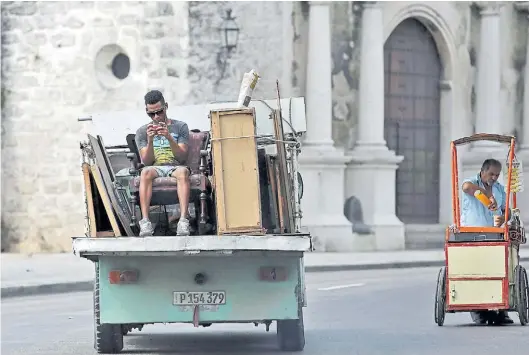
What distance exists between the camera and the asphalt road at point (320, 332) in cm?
1298

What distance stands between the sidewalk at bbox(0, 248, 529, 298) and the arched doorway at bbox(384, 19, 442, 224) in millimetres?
2868

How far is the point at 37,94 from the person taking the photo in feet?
102

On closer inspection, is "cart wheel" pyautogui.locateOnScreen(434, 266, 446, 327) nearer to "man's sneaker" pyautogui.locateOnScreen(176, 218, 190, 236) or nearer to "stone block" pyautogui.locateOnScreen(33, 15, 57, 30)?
"man's sneaker" pyautogui.locateOnScreen(176, 218, 190, 236)

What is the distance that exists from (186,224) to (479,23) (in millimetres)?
A: 23757

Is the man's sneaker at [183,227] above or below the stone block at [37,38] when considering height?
below

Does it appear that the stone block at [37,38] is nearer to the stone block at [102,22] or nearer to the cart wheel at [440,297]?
the stone block at [102,22]

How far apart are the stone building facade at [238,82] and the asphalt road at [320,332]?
10439 mm

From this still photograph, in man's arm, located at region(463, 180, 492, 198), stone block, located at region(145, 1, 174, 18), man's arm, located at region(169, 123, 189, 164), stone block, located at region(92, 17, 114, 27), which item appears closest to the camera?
man's arm, located at region(169, 123, 189, 164)

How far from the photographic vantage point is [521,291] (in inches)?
569

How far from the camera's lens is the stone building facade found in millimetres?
30188

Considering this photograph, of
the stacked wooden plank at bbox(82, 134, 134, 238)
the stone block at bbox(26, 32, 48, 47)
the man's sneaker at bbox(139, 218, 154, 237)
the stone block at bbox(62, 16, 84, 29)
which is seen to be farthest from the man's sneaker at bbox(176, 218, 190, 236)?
the stone block at bbox(26, 32, 48, 47)

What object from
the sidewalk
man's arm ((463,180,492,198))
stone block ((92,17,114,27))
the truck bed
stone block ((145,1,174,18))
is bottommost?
the sidewalk

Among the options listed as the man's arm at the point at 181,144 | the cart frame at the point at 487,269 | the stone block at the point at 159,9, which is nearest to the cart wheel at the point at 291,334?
the man's arm at the point at 181,144

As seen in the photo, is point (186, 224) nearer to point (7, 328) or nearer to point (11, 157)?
point (7, 328)
